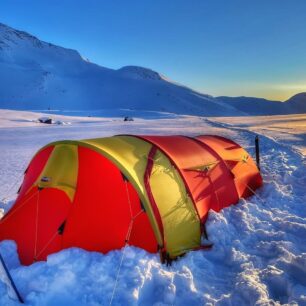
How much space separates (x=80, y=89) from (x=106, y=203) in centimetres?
11475

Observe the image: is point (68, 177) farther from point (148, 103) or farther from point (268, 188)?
point (148, 103)

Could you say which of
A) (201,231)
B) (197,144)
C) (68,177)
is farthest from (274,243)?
(68,177)

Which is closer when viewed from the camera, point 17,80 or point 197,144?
point 197,144

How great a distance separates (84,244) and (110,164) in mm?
1162

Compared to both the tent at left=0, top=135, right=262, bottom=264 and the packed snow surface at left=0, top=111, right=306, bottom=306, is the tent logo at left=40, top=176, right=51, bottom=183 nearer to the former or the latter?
the tent at left=0, top=135, right=262, bottom=264

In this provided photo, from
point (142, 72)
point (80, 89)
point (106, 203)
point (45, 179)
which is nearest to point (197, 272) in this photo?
point (106, 203)

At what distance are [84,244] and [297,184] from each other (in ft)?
18.9

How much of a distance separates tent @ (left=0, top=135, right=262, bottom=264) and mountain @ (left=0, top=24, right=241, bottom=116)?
88953 mm

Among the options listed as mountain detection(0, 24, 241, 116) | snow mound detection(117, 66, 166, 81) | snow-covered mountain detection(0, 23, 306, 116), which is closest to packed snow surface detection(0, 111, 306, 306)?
snow-covered mountain detection(0, 23, 306, 116)

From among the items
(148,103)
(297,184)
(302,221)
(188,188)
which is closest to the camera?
(188,188)

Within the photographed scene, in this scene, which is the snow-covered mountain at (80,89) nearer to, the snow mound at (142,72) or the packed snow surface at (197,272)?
the snow mound at (142,72)

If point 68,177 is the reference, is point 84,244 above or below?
below

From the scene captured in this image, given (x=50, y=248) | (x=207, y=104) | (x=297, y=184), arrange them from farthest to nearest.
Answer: (x=207, y=104) < (x=297, y=184) < (x=50, y=248)

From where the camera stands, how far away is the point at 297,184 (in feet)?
27.4
